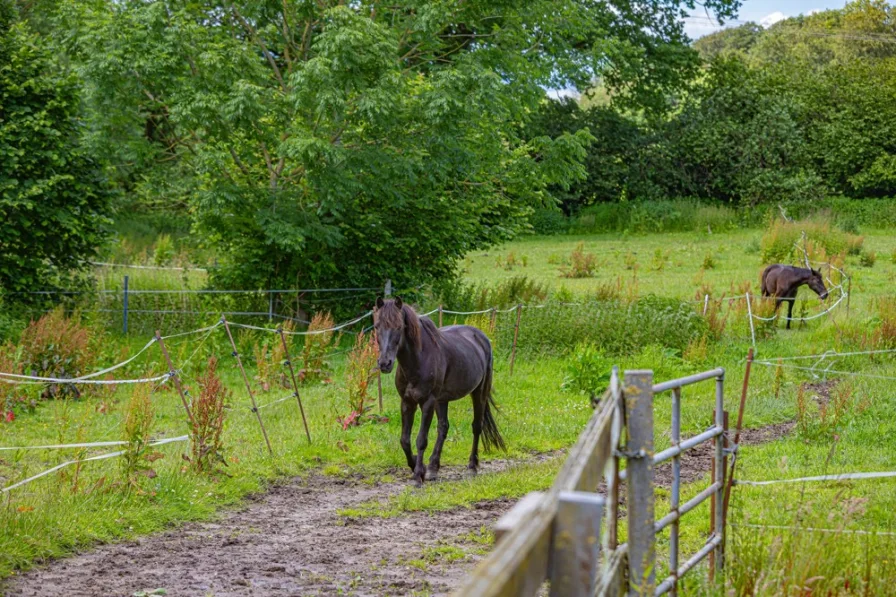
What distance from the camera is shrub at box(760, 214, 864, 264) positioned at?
23938mm

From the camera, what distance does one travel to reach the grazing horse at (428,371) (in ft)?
29.9

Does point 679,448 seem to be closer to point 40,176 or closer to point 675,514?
point 675,514

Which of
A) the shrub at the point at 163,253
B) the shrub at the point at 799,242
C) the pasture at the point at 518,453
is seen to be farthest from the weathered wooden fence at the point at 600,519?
the shrub at the point at 163,253

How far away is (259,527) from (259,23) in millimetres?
13218

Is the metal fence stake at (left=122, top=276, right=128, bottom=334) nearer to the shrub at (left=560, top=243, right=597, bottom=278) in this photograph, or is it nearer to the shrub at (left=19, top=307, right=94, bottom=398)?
the shrub at (left=19, top=307, right=94, bottom=398)

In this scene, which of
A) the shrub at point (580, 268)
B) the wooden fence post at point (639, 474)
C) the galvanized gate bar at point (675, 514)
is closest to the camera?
the wooden fence post at point (639, 474)

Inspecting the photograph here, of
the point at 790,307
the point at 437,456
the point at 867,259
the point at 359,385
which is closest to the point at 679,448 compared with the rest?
the point at 437,456

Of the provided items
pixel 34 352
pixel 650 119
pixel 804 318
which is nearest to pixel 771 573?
pixel 34 352

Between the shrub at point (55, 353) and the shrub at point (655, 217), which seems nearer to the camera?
the shrub at point (55, 353)

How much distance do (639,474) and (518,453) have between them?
22.8ft

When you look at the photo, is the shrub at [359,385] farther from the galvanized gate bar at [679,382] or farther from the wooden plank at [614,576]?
the wooden plank at [614,576]

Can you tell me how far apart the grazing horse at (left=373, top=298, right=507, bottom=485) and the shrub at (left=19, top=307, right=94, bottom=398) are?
6164 millimetres

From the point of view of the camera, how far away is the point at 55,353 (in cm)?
1389

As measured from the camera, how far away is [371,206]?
1897cm
